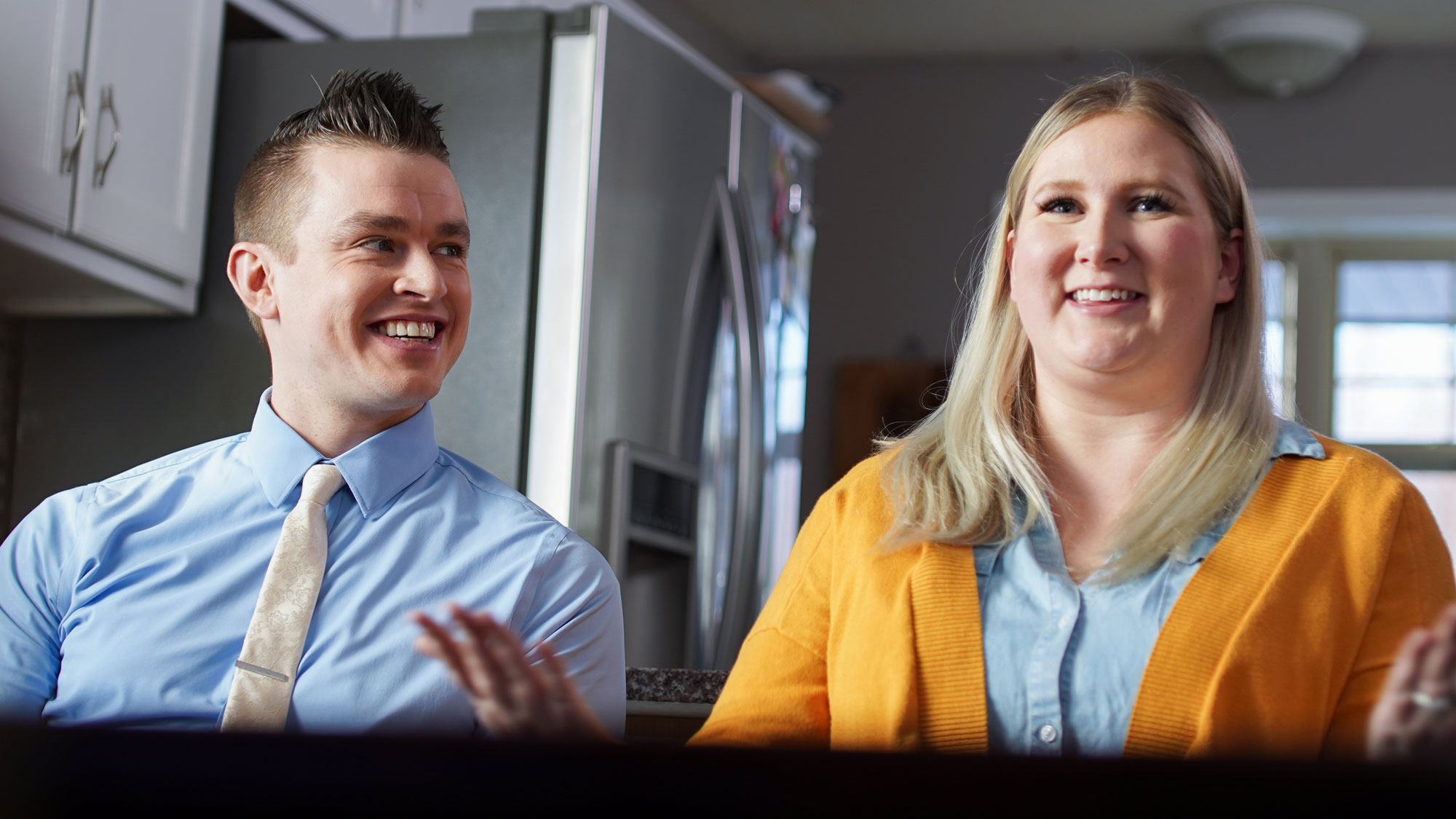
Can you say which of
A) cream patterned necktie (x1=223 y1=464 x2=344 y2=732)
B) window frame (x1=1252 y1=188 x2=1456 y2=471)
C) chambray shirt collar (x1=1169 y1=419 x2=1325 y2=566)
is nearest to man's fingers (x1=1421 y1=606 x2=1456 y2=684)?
chambray shirt collar (x1=1169 y1=419 x2=1325 y2=566)

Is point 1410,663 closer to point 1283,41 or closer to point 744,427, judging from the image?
point 744,427

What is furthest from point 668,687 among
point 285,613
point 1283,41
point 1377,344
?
point 1377,344

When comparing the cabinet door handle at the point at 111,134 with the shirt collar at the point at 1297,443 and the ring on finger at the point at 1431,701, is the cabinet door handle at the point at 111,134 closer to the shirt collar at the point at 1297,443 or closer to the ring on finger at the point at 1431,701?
the shirt collar at the point at 1297,443

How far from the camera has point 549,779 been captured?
0.95ft

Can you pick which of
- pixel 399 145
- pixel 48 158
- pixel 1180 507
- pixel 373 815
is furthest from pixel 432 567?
pixel 48 158

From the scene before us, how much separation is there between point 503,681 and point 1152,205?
64cm

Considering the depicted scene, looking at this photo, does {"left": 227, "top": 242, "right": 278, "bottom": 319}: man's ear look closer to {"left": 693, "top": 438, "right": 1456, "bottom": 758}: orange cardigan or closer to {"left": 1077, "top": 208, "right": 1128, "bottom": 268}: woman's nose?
{"left": 693, "top": 438, "right": 1456, "bottom": 758}: orange cardigan

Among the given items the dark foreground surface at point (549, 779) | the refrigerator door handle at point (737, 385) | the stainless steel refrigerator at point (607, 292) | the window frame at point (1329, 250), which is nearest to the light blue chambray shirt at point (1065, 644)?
the dark foreground surface at point (549, 779)

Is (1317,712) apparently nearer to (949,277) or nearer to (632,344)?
(632,344)

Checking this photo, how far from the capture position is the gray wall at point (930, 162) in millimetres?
3842

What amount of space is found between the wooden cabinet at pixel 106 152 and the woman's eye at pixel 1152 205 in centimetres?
125

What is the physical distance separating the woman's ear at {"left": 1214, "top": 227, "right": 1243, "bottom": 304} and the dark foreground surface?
2.79 feet

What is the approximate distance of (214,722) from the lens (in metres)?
0.91

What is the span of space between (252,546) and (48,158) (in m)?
0.90
